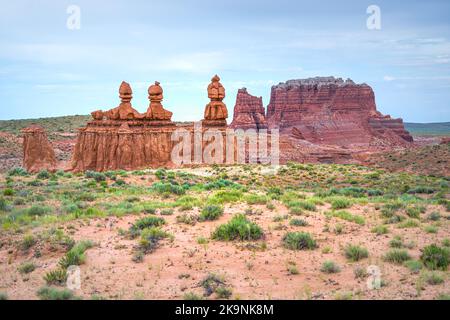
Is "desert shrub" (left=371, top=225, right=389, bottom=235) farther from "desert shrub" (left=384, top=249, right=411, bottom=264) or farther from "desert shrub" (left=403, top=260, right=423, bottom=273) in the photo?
"desert shrub" (left=403, top=260, right=423, bottom=273)

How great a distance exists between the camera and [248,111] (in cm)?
10606

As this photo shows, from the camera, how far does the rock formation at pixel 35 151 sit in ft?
121

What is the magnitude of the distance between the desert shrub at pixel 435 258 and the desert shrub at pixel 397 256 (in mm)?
328

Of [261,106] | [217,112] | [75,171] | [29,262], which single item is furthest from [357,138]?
[29,262]

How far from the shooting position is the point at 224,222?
13.0 m

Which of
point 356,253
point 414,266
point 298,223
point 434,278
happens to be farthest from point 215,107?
point 434,278

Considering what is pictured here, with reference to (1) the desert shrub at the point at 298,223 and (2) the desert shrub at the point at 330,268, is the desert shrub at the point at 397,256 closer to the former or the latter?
(2) the desert shrub at the point at 330,268

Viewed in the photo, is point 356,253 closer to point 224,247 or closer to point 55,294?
point 224,247

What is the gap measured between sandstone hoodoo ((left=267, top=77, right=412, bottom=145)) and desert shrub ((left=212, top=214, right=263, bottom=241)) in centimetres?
8890

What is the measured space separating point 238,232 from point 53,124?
81552 mm

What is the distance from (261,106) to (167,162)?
7679cm

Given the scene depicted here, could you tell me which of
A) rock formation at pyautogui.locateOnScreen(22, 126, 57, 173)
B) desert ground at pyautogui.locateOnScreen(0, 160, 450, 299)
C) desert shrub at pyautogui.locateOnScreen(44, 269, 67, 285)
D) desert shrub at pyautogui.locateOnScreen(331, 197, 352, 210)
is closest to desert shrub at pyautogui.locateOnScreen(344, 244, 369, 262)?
desert ground at pyautogui.locateOnScreen(0, 160, 450, 299)

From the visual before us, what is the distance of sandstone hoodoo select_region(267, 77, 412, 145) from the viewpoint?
101625 millimetres
